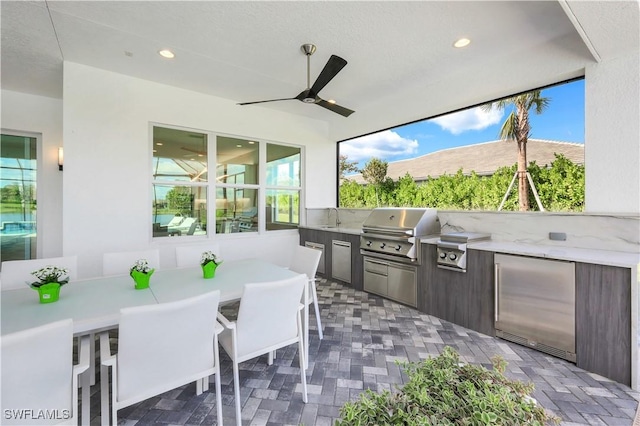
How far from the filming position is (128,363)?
1284 millimetres

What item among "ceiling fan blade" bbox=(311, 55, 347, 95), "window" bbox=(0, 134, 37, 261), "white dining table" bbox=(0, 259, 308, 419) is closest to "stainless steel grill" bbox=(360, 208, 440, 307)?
"white dining table" bbox=(0, 259, 308, 419)

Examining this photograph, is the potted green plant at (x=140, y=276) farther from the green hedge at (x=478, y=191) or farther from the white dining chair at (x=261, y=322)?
the green hedge at (x=478, y=191)

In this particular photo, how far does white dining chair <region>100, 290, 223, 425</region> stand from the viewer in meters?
1.25

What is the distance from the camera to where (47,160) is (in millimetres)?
4098

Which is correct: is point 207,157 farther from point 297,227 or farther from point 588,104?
point 588,104

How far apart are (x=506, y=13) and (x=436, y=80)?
1.35 m

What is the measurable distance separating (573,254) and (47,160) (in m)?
6.59

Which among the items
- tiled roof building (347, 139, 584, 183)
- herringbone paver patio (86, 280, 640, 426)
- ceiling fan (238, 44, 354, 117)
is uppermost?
ceiling fan (238, 44, 354, 117)

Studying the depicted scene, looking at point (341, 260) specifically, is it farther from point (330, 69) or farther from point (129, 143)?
point (129, 143)

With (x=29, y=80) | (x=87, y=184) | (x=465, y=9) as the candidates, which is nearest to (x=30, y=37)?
(x=29, y=80)

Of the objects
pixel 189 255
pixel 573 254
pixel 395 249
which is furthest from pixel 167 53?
pixel 573 254

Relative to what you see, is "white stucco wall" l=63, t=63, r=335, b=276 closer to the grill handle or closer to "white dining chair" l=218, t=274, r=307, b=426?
"white dining chair" l=218, t=274, r=307, b=426

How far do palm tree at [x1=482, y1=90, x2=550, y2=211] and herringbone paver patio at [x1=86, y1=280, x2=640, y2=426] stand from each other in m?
1.73

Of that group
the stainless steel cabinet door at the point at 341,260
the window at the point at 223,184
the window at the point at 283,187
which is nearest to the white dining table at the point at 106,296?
the window at the point at 223,184
